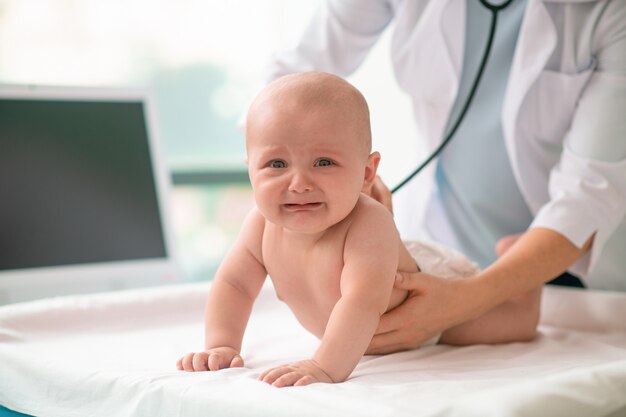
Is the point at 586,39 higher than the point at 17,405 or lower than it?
higher

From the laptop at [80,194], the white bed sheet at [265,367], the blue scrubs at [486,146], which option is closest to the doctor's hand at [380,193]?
the white bed sheet at [265,367]

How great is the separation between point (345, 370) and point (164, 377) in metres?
0.20

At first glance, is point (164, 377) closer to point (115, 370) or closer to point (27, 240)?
point (115, 370)

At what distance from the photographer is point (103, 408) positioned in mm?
827

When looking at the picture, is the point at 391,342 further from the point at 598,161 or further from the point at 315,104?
the point at 598,161

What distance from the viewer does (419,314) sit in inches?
40.3

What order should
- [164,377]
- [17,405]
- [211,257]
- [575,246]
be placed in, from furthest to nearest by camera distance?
1. [211,257]
2. [575,246]
3. [17,405]
4. [164,377]

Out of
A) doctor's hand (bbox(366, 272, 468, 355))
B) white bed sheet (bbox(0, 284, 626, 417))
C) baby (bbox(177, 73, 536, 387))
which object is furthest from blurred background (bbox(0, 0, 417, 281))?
baby (bbox(177, 73, 536, 387))

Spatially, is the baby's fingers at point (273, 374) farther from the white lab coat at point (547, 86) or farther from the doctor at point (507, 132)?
the white lab coat at point (547, 86)

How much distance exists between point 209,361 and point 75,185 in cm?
109

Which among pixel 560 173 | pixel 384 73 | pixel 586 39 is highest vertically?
pixel 384 73

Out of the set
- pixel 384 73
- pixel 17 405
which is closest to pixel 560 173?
pixel 17 405

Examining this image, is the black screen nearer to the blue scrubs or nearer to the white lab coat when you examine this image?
the white lab coat

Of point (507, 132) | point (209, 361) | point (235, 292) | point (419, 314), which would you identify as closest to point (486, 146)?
point (507, 132)
